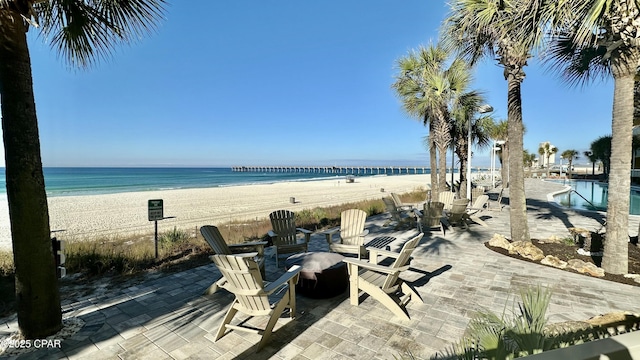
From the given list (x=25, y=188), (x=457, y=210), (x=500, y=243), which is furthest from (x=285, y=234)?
(x=457, y=210)

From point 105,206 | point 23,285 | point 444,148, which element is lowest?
point 105,206

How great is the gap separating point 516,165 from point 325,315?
5120 millimetres

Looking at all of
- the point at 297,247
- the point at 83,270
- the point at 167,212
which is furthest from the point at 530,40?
the point at 167,212

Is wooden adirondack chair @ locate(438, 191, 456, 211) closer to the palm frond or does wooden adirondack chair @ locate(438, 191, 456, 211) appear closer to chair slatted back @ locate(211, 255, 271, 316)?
chair slatted back @ locate(211, 255, 271, 316)

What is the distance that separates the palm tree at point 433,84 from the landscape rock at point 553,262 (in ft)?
21.4

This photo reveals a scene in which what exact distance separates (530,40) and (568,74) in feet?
10.3

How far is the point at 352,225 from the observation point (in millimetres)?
5348

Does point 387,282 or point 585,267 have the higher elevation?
point 387,282

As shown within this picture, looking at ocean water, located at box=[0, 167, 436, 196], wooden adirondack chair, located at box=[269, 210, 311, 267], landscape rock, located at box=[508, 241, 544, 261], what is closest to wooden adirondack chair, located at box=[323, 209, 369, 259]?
wooden adirondack chair, located at box=[269, 210, 311, 267]

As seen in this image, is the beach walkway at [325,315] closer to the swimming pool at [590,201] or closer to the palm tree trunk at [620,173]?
the palm tree trunk at [620,173]

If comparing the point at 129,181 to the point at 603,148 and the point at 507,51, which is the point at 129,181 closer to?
the point at 507,51

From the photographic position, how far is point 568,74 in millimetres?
6281

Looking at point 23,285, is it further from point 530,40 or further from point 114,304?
point 530,40

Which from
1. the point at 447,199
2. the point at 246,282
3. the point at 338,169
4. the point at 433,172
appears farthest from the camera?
the point at 338,169
